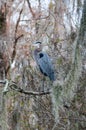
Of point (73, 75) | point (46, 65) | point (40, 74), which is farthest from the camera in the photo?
point (40, 74)

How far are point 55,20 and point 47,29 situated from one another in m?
0.13

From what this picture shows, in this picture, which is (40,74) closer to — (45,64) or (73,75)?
(45,64)

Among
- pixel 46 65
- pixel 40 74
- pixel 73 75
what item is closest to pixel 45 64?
pixel 46 65

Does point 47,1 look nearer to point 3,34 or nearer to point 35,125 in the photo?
point 3,34

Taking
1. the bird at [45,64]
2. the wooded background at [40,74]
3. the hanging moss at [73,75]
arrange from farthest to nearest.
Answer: the wooded background at [40,74] → the bird at [45,64] → the hanging moss at [73,75]

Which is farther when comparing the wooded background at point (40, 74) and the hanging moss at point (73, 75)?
the wooded background at point (40, 74)

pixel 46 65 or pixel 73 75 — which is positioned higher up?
pixel 73 75

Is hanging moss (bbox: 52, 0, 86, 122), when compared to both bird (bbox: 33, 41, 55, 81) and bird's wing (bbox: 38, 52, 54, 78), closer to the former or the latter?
bird (bbox: 33, 41, 55, 81)

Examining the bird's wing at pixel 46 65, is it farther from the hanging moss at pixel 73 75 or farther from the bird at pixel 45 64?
the hanging moss at pixel 73 75

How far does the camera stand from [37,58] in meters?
3.40

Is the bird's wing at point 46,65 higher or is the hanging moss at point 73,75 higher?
the hanging moss at point 73,75

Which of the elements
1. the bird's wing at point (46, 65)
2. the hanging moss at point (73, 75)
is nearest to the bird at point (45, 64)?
the bird's wing at point (46, 65)

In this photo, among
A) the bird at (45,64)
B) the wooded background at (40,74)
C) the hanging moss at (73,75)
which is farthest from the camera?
the wooded background at (40,74)

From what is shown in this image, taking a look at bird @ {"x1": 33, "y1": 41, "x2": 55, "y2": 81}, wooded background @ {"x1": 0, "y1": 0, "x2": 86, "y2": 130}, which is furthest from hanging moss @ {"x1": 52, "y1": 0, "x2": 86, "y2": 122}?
bird @ {"x1": 33, "y1": 41, "x2": 55, "y2": 81}
